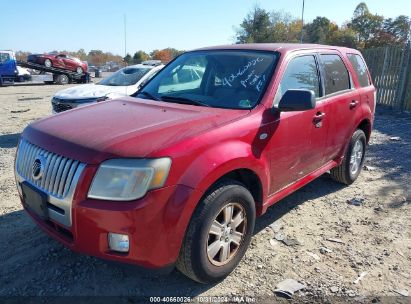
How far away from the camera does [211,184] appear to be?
269 cm

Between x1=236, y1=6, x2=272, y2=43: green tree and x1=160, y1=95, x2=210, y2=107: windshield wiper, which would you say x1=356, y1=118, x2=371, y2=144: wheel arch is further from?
x1=236, y1=6, x2=272, y2=43: green tree

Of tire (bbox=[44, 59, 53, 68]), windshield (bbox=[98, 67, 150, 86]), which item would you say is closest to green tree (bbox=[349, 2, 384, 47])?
tire (bbox=[44, 59, 53, 68])

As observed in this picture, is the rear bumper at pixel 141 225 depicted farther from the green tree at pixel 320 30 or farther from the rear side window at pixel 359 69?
the green tree at pixel 320 30

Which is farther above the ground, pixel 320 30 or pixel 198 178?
pixel 320 30

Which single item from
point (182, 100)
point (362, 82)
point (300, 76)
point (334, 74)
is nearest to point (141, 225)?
point (182, 100)

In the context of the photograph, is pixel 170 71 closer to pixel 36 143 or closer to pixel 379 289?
pixel 36 143

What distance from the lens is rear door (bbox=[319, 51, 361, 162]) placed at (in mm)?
4270

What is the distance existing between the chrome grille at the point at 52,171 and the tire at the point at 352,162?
3.66 m

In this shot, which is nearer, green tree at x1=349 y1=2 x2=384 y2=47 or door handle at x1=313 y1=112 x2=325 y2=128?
door handle at x1=313 y1=112 x2=325 y2=128

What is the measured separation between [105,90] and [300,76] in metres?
5.44

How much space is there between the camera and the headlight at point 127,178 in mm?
2393

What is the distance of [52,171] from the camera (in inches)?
104

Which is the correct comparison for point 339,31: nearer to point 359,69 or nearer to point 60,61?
point 60,61

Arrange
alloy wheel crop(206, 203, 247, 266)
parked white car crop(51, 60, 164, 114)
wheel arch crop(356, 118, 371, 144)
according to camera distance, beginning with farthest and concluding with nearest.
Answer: parked white car crop(51, 60, 164, 114)
wheel arch crop(356, 118, 371, 144)
alloy wheel crop(206, 203, 247, 266)
